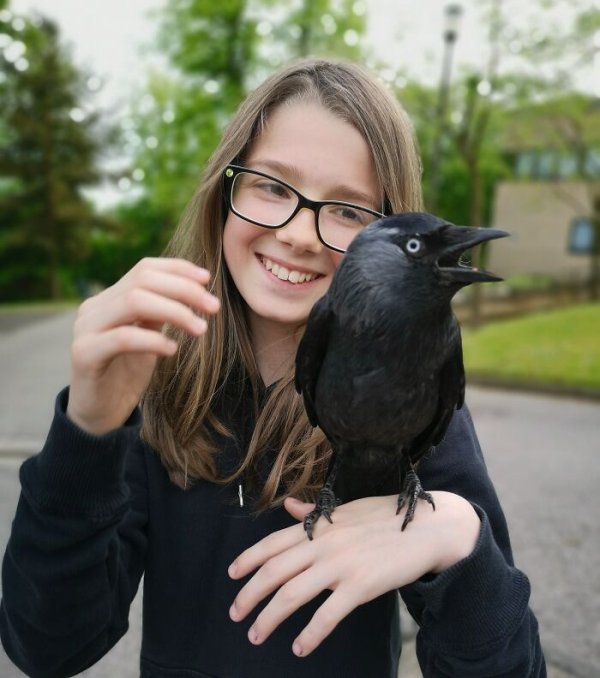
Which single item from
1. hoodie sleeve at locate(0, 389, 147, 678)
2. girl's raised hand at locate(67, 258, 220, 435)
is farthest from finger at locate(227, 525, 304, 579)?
girl's raised hand at locate(67, 258, 220, 435)

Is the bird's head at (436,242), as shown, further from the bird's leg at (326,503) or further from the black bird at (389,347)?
the bird's leg at (326,503)

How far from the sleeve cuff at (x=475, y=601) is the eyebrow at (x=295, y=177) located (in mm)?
784

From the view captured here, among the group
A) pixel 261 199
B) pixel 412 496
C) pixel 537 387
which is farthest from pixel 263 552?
pixel 537 387

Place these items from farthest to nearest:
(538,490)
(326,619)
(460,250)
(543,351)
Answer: (543,351)
(538,490)
(326,619)
(460,250)

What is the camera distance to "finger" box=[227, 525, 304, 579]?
1.36 m

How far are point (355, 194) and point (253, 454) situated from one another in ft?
2.50

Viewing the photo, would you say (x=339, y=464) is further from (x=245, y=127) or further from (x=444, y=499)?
(x=245, y=127)

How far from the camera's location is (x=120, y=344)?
1.13 meters

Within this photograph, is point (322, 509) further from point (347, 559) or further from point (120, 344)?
point (120, 344)

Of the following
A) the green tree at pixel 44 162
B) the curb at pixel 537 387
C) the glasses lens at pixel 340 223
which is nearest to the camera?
the glasses lens at pixel 340 223

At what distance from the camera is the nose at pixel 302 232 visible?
1399 millimetres

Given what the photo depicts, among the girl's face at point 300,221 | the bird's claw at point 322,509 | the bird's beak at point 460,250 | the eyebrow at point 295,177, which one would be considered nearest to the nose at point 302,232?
the girl's face at point 300,221

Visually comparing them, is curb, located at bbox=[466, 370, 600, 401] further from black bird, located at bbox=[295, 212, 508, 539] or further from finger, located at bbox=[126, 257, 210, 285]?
finger, located at bbox=[126, 257, 210, 285]

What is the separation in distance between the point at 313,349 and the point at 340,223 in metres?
0.37
